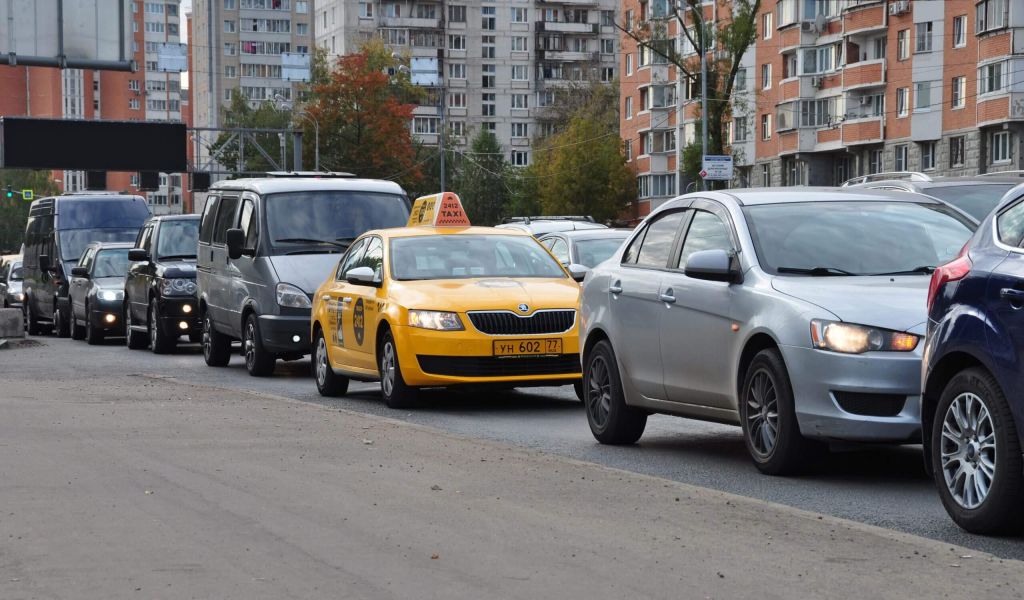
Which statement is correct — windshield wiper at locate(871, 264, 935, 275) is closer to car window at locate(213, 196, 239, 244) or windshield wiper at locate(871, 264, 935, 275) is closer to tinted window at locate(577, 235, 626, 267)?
tinted window at locate(577, 235, 626, 267)

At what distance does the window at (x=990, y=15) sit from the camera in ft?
205

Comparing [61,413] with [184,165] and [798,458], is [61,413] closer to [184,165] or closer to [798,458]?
[798,458]

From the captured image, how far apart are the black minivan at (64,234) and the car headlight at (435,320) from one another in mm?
21661

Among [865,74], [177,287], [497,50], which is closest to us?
[177,287]

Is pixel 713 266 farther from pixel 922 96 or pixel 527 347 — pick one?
pixel 922 96

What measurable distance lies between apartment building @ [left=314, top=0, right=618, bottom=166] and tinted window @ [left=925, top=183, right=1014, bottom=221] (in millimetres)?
128939

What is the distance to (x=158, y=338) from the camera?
25.6 meters

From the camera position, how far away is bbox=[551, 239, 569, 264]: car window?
2216 centimetres

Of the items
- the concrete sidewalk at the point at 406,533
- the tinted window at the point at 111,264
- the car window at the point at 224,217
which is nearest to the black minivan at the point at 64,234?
the tinted window at the point at 111,264

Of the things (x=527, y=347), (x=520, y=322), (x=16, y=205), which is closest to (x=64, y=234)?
(x=520, y=322)

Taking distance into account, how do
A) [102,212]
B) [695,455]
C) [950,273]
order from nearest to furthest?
[950,273], [695,455], [102,212]

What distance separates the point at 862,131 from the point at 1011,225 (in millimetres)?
67985

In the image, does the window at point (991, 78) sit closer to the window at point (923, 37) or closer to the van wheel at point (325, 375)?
the window at point (923, 37)

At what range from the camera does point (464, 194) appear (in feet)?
405
